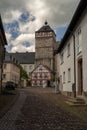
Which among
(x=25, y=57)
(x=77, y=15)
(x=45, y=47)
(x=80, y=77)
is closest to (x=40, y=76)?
(x=45, y=47)

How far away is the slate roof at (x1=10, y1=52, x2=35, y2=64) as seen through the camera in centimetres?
13476

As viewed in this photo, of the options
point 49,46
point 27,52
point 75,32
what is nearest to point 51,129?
point 75,32

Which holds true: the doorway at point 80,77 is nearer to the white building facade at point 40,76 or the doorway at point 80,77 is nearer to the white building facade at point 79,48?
the white building facade at point 79,48

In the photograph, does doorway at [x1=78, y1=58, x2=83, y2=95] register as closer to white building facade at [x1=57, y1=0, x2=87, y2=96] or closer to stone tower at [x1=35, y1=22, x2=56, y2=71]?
white building facade at [x1=57, y1=0, x2=87, y2=96]

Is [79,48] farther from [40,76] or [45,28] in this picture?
[45,28]

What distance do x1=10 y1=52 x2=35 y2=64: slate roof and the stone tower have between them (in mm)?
13973

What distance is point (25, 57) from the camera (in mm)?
136375

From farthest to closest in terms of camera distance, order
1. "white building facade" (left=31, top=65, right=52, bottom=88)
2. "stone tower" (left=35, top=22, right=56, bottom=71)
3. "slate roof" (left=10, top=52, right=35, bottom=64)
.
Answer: "slate roof" (left=10, top=52, right=35, bottom=64)
"stone tower" (left=35, top=22, right=56, bottom=71)
"white building facade" (left=31, top=65, right=52, bottom=88)

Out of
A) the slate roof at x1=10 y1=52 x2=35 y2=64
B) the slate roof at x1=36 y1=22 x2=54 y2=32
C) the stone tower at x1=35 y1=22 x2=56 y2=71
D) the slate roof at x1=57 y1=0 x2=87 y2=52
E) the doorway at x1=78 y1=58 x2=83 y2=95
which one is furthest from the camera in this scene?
the slate roof at x1=10 y1=52 x2=35 y2=64

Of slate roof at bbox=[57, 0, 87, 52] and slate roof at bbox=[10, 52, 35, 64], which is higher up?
slate roof at bbox=[10, 52, 35, 64]

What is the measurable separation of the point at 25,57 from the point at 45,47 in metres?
19.1

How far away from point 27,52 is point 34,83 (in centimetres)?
3076

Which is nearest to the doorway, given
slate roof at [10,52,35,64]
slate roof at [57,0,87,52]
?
slate roof at [57,0,87,52]

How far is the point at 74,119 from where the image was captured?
40.9 feet
